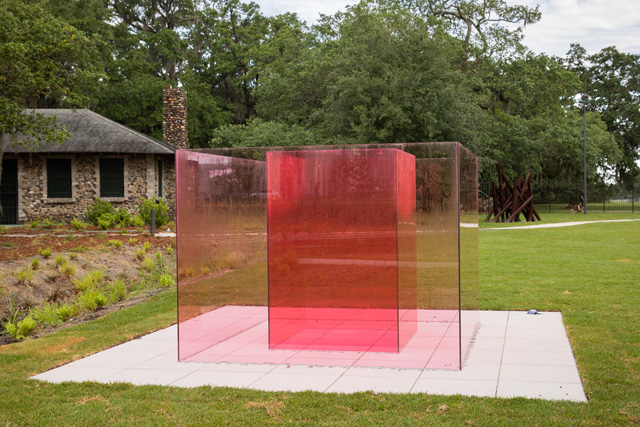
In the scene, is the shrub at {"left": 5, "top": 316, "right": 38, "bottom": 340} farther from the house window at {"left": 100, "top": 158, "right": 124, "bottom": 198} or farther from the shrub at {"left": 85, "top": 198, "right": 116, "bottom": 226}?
the house window at {"left": 100, "top": 158, "right": 124, "bottom": 198}

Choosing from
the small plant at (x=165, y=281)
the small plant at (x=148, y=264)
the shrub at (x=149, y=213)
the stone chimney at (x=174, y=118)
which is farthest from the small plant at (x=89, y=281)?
the stone chimney at (x=174, y=118)

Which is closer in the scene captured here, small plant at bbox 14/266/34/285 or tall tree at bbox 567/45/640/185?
small plant at bbox 14/266/34/285

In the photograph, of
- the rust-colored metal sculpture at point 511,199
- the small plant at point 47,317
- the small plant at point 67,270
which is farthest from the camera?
the rust-colored metal sculpture at point 511,199

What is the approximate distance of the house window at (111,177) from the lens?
1093 inches

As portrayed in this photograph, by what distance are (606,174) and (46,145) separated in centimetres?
4392

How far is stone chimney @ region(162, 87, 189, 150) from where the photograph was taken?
31.9 metres

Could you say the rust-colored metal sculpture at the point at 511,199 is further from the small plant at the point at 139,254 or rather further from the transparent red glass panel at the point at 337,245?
the transparent red glass panel at the point at 337,245

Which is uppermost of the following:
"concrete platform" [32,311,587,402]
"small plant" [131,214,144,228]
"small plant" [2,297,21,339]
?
"small plant" [131,214,144,228]

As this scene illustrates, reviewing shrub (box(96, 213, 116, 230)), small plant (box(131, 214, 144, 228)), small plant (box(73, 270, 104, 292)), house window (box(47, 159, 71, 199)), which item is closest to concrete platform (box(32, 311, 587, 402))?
small plant (box(73, 270, 104, 292))

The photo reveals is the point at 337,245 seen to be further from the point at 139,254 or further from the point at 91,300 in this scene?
the point at 139,254

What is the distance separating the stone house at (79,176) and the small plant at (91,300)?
1704 centimetres

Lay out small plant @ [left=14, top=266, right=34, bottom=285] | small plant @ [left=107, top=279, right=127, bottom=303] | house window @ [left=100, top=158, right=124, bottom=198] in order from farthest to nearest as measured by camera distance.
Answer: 1. house window @ [left=100, top=158, right=124, bottom=198]
2. small plant @ [left=14, top=266, right=34, bottom=285]
3. small plant @ [left=107, top=279, right=127, bottom=303]

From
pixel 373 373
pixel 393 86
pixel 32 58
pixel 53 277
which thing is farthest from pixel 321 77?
pixel 373 373

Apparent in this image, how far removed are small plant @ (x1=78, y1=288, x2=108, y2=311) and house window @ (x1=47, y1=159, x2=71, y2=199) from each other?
1831cm
